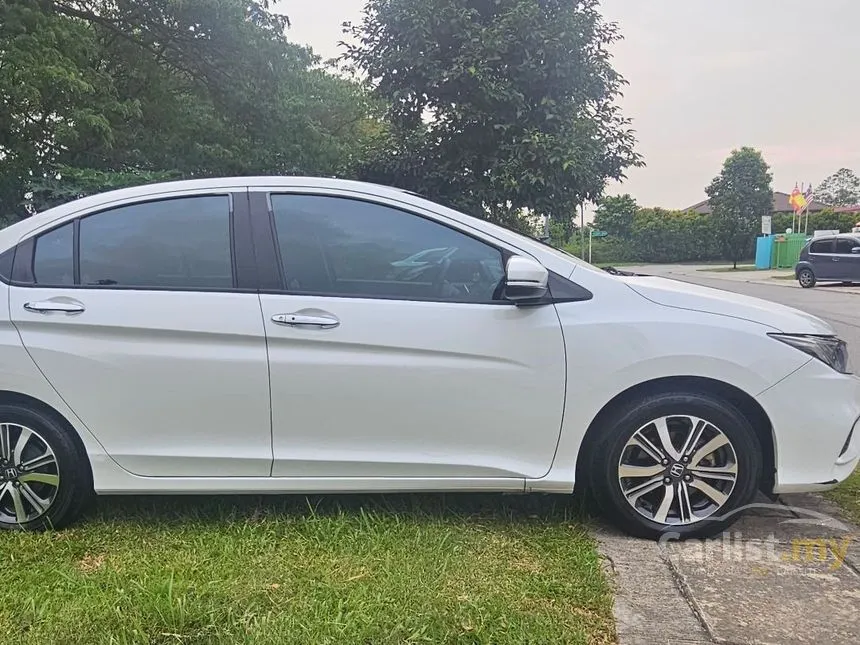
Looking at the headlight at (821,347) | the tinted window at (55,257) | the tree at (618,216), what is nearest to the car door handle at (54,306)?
the tinted window at (55,257)

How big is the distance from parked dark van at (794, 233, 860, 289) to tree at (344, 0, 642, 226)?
1328cm

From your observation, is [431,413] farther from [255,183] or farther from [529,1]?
[529,1]

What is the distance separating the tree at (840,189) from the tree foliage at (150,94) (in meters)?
81.0

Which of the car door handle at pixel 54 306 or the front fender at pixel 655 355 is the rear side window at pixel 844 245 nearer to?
the front fender at pixel 655 355

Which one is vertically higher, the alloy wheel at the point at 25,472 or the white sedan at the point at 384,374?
the white sedan at the point at 384,374

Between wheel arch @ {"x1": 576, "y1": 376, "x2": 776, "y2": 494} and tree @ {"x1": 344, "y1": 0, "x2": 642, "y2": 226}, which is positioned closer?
wheel arch @ {"x1": 576, "y1": 376, "x2": 776, "y2": 494}

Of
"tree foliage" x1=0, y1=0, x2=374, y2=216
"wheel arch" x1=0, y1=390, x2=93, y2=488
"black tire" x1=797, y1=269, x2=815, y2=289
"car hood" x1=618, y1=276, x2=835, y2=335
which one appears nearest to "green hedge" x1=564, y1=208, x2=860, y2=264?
"black tire" x1=797, y1=269, x2=815, y2=289

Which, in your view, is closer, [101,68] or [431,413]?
[431,413]

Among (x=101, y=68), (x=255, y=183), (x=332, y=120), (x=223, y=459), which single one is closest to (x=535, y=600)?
(x=223, y=459)

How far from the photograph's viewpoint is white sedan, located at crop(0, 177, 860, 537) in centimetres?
283

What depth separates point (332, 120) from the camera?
59.4 ft

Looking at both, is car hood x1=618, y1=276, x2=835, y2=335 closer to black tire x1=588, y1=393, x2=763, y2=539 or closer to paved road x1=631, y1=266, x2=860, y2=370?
black tire x1=588, y1=393, x2=763, y2=539

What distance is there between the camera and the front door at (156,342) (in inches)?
112

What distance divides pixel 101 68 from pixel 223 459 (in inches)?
440
